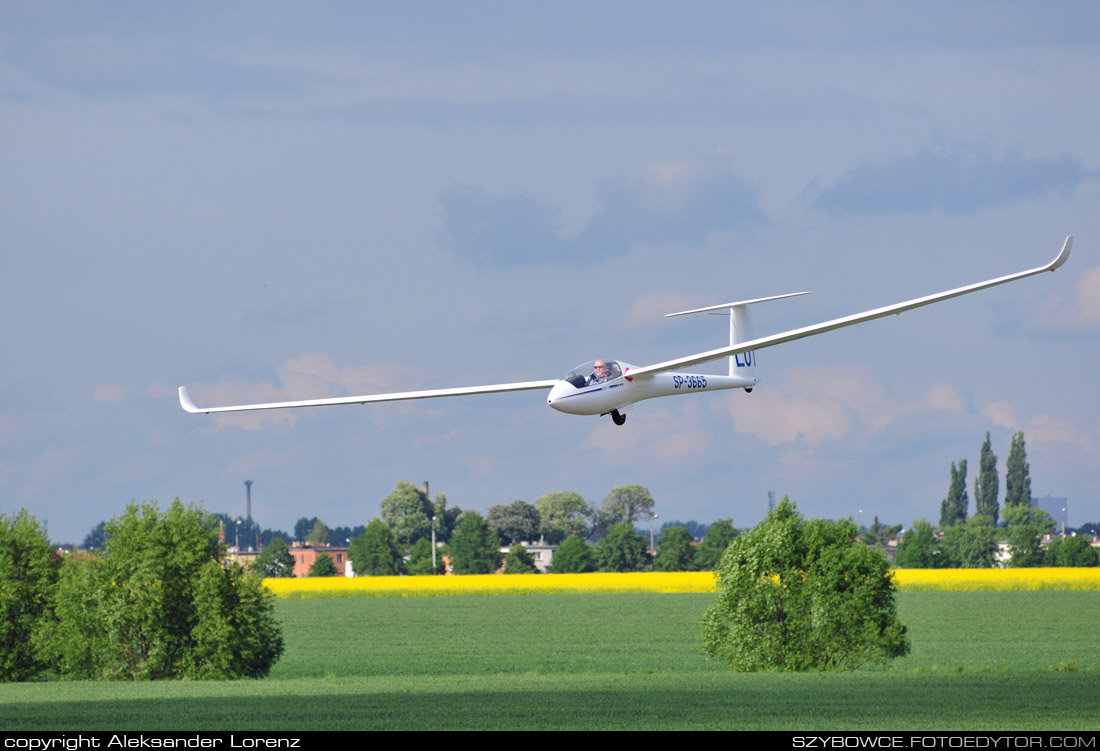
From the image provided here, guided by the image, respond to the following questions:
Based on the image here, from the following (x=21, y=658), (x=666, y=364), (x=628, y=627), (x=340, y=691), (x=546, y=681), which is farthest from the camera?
(x=628, y=627)

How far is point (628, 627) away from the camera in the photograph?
70.8 m

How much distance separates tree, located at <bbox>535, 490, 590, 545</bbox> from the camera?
592ft

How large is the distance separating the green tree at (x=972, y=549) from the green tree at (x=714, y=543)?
19.2 m

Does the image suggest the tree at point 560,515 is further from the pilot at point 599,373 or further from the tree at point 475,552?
the pilot at point 599,373

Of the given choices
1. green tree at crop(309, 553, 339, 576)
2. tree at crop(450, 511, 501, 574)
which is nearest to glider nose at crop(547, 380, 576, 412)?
tree at crop(450, 511, 501, 574)

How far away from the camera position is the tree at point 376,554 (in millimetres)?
140875

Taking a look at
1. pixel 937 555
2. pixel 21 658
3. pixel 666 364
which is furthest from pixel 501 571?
pixel 666 364

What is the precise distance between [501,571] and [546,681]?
100148mm

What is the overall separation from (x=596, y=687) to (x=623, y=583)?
61304mm

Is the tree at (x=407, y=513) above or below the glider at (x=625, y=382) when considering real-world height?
above

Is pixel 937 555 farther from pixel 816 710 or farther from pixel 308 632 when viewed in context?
pixel 816 710

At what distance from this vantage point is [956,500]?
6373 inches

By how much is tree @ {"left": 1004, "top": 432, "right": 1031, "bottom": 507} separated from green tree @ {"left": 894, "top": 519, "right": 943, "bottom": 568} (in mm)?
48491

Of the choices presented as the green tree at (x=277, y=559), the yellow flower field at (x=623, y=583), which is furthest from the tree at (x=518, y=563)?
the green tree at (x=277, y=559)
